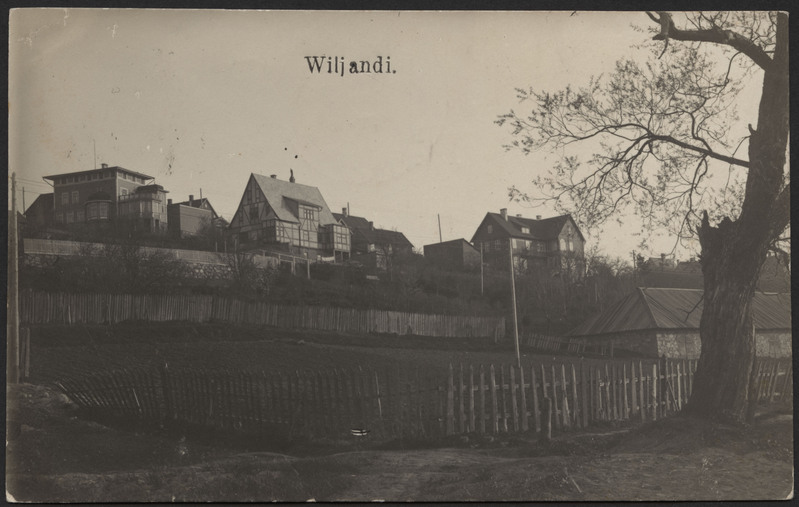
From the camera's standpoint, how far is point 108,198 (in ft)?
19.5

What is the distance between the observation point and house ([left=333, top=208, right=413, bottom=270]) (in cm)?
650

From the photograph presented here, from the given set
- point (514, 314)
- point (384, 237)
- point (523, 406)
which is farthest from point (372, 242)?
point (523, 406)

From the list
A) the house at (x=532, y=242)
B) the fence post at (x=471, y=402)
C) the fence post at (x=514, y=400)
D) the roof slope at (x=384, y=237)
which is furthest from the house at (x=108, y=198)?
the fence post at (x=514, y=400)

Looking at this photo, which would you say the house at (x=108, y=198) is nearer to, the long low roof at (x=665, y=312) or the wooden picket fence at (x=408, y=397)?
the wooden picket fence at (x=408, y=397)

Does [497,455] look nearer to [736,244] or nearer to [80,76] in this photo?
[736,244]

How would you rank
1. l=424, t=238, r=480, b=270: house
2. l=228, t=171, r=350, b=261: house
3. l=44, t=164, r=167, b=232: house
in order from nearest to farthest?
l=44, t=164, r=167, b=232: house, l=228, t=171, r=350, b=261: house, l=424, t=238, r=480, b=270: house

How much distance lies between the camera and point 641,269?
23.6 feet

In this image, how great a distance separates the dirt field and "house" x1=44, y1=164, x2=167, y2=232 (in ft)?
3.49

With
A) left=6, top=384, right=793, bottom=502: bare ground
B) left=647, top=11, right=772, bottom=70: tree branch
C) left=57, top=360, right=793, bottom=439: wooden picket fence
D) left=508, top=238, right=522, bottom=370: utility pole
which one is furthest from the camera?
left=508, top=238, right=522, bottom=370: utility pole

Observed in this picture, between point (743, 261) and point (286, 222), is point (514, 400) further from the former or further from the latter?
point (286, 222)

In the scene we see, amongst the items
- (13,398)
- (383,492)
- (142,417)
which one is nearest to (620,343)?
(383,492)

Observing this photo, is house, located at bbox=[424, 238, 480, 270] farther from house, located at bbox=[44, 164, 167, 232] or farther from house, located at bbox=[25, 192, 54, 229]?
house, located at bbox=[25, 192, 54, 229]

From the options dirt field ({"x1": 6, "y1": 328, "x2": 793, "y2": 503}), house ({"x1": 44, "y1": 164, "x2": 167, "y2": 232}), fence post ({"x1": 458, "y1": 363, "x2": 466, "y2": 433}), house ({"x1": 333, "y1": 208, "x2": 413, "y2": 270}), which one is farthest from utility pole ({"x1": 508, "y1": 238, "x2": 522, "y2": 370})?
house ({"x1": 44, "y1": 164, "x2": 167, "y2": 232})

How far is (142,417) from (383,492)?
2.42 m
